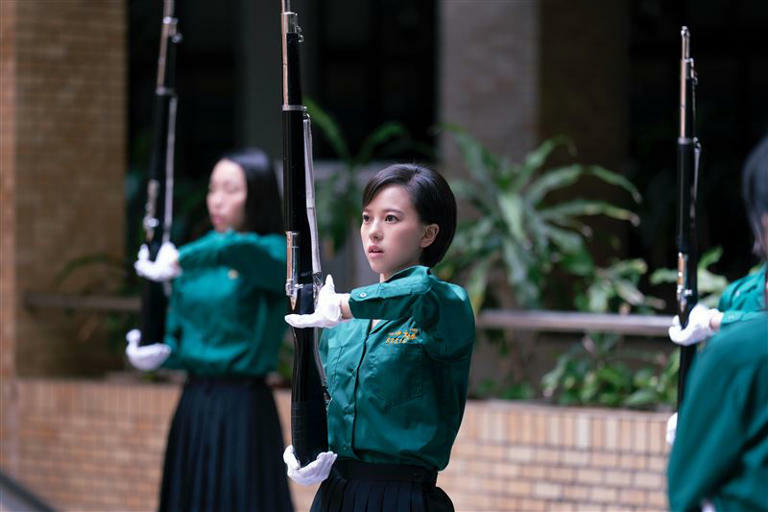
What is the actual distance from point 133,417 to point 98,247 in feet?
3.53

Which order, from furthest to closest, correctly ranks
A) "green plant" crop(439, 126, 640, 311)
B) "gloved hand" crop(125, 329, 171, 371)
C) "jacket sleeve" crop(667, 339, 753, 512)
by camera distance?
"green plant" crop(439, 126, 640, 311) < "gloved hand" crop(125, 329, 171, 371) < "jacket sleeve" crop(667, 339, 753, 512)

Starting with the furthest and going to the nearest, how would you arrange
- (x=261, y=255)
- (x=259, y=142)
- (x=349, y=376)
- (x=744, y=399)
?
(x=259, y=142) < (x=261, y=255) < (x=349, y=376) < (x=744, y=399)

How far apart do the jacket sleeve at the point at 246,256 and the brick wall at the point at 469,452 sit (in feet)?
5.42

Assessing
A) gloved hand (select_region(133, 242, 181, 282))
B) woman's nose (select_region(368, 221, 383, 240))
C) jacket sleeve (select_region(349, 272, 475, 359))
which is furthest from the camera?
gloved hand (select_region(133, 242, 181, 282))

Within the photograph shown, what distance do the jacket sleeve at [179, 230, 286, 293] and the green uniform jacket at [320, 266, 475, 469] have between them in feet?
5.12

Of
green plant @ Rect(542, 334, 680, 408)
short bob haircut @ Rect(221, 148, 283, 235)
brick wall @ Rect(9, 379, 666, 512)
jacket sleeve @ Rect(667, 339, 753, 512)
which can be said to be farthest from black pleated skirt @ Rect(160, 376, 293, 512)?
jacket sleeve @ Rect(667, 339, 753, 512)

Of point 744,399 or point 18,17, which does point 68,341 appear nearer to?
point 18,17

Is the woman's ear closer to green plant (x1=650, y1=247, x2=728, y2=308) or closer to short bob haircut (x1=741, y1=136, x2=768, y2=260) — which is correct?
short bob haircut (x1=741, y1=136, x2=768, y2=260)

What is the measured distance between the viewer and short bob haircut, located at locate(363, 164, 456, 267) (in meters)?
3.62

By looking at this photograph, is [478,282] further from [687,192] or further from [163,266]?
[687,192]

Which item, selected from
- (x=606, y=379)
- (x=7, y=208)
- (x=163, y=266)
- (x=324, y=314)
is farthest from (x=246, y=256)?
(x=7, y=208)

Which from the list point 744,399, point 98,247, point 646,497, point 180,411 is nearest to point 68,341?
point 98,247

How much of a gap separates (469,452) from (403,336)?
3113mm

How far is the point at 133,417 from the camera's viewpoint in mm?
7391
